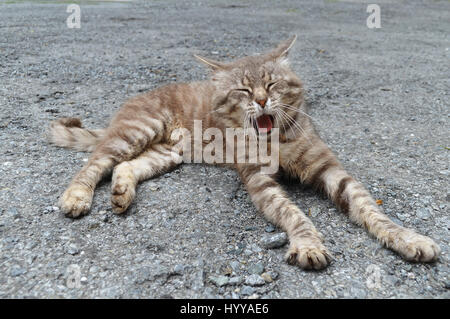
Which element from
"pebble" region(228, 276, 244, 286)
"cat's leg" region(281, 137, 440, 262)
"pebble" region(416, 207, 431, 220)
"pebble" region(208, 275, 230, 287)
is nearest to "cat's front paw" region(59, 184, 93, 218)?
"pebble" region(208, 275, 230, 287)

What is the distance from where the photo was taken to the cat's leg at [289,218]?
7.58 ft

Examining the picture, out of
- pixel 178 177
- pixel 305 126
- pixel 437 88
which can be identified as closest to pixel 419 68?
pixel 437 88

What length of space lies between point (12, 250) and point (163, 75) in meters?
4.31

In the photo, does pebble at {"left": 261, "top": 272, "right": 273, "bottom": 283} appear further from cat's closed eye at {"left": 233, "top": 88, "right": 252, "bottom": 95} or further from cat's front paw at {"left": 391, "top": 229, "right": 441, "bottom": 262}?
cat's closed eye at {"left": 233, "top": 88, "right": 252, "bottom": 95}

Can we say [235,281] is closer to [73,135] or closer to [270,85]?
[270,85]

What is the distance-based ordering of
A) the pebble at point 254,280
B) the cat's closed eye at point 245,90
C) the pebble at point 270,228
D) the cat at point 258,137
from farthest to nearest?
1. the cat's closed eye at point 245,90
2. the pebble at point 270,228
3. the cat at point 258,137
4. the pebble at point 254,280

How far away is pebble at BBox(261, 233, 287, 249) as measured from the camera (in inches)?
101

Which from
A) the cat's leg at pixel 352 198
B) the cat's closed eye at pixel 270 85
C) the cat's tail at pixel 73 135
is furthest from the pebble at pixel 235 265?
the cat's tail at pixel 73 135

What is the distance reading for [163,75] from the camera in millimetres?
6246

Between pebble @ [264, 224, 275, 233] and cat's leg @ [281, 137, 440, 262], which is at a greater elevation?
cat's leg @ [281, 137, 440, 262]

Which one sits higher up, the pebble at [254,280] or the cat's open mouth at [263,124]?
the cat's open mouth at [263,124]

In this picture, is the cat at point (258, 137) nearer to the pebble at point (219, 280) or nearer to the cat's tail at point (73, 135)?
the cat's tail at point (73, 135)

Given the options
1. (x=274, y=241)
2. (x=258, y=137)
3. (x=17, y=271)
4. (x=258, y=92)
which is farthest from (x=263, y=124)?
(x=17, y=271)
